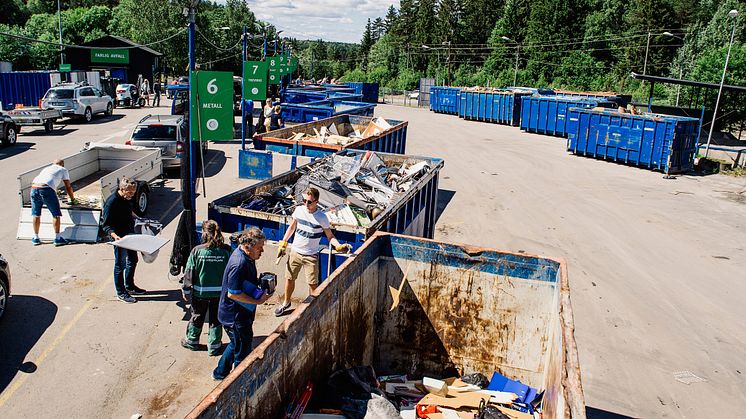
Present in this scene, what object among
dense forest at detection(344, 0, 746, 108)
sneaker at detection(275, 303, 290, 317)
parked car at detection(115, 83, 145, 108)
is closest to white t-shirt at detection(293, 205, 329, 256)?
sneaker at detection(275, 303, 290, 317)

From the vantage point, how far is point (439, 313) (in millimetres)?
6391

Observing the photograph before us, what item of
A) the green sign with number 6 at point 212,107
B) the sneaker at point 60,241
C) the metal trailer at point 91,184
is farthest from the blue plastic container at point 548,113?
the sneaker at point 60,241

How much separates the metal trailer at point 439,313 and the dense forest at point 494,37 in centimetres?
3579

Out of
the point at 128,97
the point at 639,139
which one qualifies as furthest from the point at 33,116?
the point at 639,139

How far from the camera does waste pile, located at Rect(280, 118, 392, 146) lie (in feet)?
51.0

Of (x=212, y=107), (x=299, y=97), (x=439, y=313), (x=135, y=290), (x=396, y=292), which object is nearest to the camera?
(x=439, y=313)

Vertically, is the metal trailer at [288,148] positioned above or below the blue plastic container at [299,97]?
below

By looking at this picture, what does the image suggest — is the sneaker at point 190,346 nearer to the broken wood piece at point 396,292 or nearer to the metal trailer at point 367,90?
the broken wood piece at point 396,292

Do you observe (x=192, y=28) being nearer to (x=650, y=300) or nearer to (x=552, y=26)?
(x=650, y=300)

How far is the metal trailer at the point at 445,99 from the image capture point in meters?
43.1

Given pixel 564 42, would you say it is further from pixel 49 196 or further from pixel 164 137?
pixel 49 196

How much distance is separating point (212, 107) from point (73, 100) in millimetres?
22906

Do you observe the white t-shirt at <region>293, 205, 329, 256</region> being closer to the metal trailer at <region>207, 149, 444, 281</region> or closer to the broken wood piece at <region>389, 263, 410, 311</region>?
the metal trailer at <region>207, 149, 444, 281</region>

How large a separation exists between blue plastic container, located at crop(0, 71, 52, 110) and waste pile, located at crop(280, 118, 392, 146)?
71.9ft
